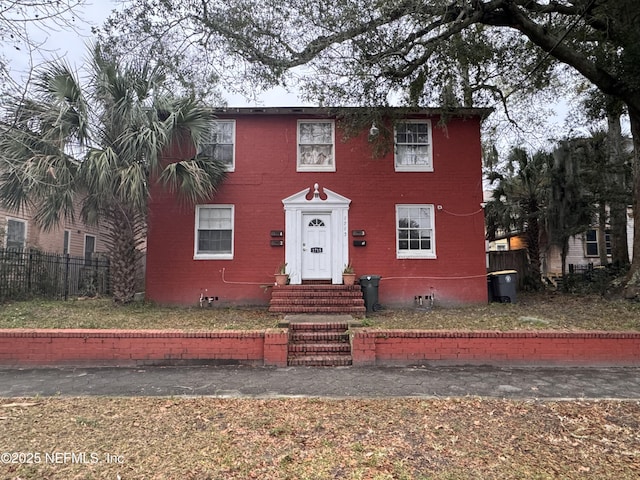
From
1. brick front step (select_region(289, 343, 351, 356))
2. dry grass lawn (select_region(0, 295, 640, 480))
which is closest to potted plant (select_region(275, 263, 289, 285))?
brick front step (select_region(289, 343, 351, 356))

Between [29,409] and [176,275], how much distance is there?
7.00m

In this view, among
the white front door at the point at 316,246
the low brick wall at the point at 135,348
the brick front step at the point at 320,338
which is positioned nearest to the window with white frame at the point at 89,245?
the white front door at the point at 316,246

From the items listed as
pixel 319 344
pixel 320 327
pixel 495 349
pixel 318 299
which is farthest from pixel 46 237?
pixel 495 349

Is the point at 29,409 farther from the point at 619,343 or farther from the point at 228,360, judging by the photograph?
the point at 619,343

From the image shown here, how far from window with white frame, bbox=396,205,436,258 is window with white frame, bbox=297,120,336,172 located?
2529 mm

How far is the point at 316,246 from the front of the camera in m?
11.2

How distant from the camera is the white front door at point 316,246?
11.1 m

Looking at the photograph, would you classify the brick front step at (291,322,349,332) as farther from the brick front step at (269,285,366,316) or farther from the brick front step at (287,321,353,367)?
the brick front step at (269,285,366,316)

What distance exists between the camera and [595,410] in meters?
4.22

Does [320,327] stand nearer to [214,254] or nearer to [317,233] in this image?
[317,233]

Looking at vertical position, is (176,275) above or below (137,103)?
below

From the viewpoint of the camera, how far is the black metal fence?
10172 mm

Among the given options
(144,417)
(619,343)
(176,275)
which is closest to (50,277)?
(176,275)

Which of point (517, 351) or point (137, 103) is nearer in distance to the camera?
point (517, 351)
